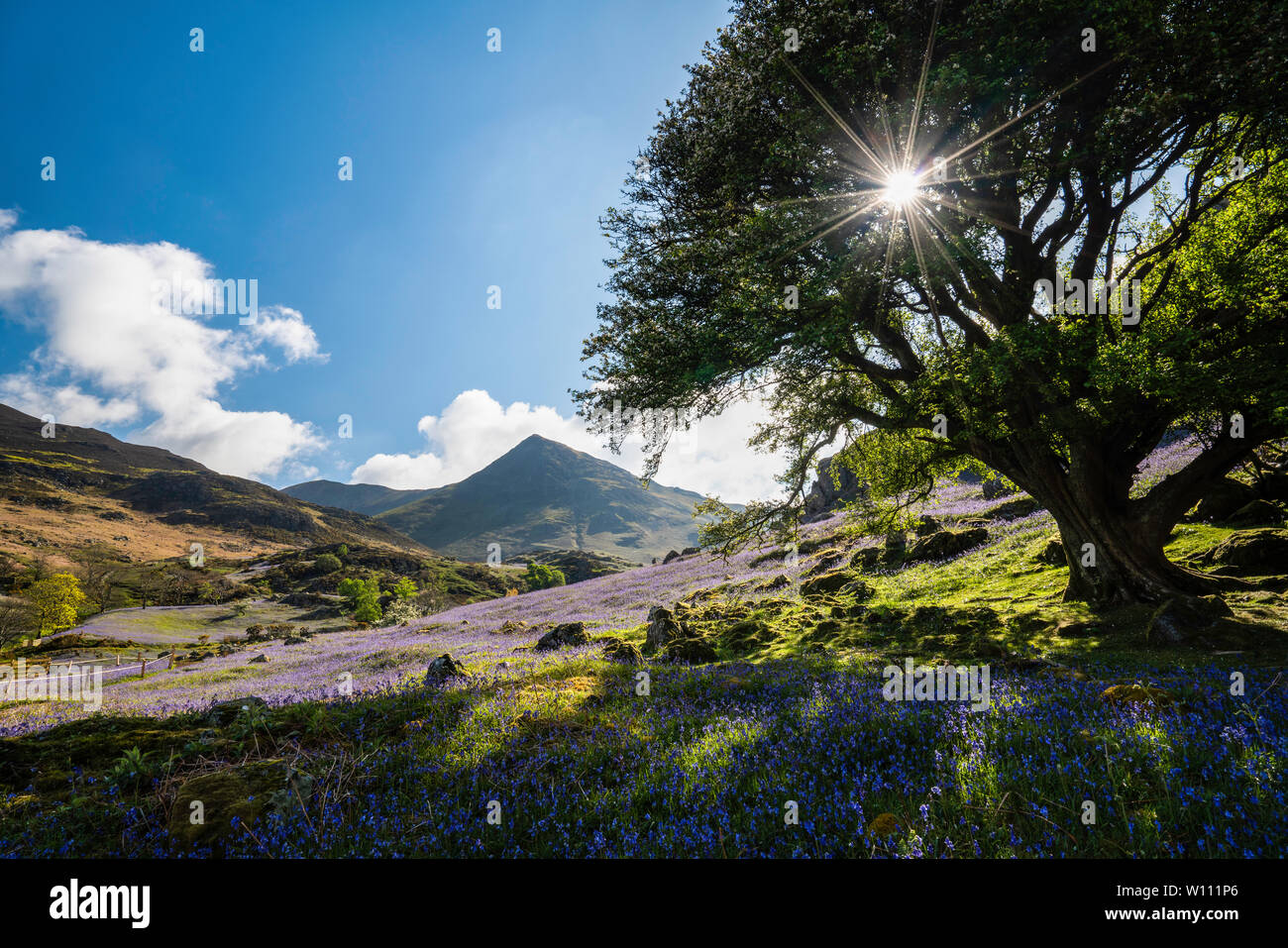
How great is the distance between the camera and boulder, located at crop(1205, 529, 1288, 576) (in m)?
10.8

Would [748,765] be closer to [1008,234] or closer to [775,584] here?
[1008,234]

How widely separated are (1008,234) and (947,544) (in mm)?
13626

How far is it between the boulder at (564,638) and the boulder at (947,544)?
15.0 metres

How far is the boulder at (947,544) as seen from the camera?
821 inches

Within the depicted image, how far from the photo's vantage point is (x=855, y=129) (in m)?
9.82

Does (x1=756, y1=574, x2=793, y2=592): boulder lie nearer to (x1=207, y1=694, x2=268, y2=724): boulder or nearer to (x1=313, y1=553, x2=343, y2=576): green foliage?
(x1=207, y1=694, x2=268, y2=724): boulder

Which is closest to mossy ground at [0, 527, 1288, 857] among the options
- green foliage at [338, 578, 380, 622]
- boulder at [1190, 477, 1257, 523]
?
boulder at [1190, 477, 1257, 523]

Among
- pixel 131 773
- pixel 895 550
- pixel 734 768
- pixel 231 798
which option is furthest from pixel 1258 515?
pixel 131 773

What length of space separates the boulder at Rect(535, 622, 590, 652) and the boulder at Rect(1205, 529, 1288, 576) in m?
17.0

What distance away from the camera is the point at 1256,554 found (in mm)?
11109

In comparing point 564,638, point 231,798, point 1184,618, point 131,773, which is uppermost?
point 1184,618

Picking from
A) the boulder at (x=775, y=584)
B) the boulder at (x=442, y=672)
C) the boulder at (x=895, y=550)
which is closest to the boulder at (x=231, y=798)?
the boulder at (x=442, y=672)
